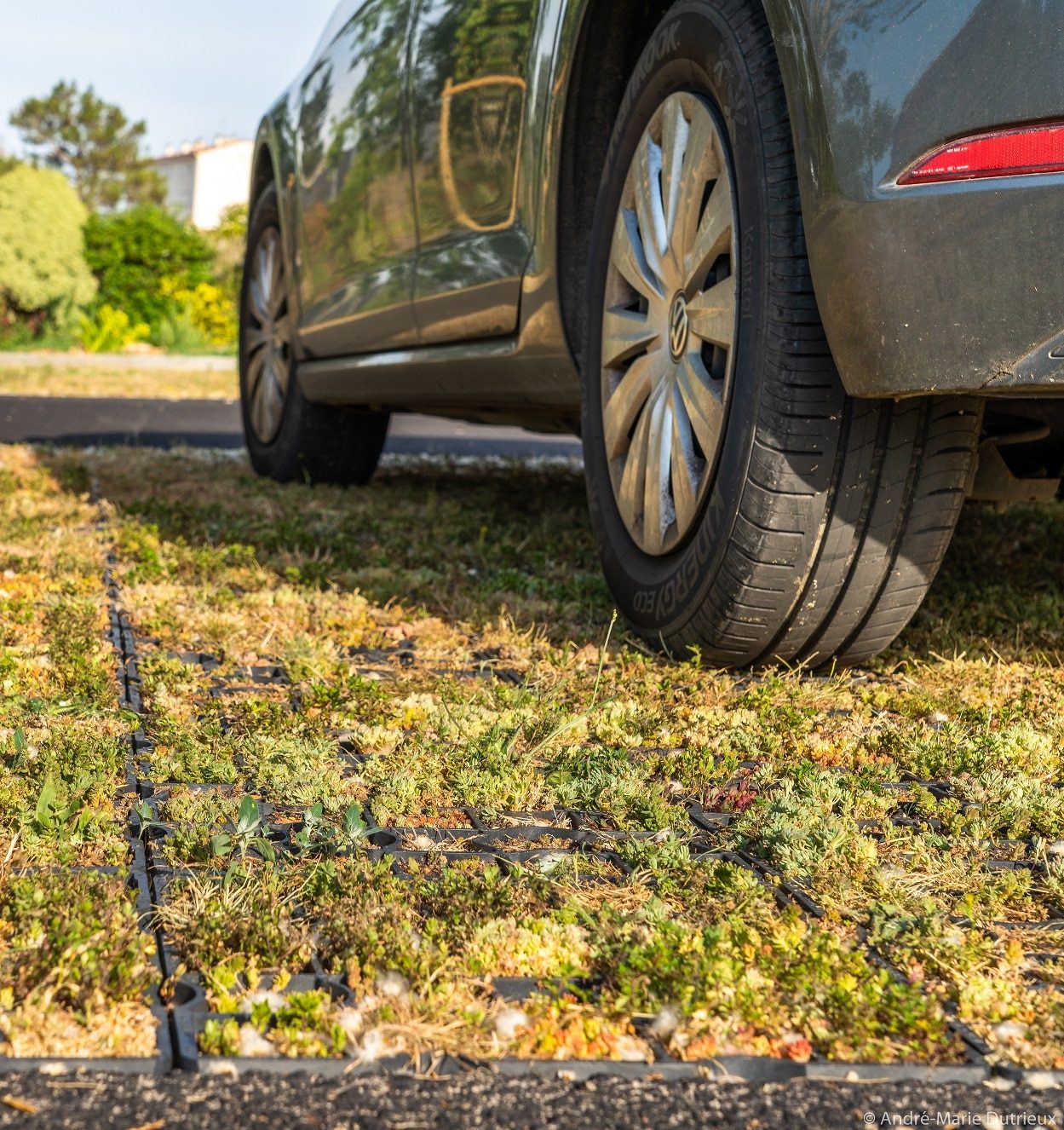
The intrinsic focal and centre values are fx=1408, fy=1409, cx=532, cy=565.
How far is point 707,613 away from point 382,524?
1.88 metres

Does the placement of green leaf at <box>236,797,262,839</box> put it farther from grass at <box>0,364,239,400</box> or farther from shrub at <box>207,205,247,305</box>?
shrub at <box>207,205,247,305</box>

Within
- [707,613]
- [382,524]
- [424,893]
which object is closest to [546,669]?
[707,613]

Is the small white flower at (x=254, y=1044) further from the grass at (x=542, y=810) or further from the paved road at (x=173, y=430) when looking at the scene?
the paved road at (x=173, y=430)

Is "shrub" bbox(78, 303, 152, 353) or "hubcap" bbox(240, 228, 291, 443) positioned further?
"shrub" bbox(78, 303, 152, 353)

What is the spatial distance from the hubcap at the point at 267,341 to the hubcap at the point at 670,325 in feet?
8.26

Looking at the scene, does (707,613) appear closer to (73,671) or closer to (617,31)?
(73,671)

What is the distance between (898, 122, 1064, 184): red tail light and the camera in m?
1.87

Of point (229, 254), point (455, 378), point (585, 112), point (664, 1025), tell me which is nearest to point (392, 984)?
point (664, 1025)

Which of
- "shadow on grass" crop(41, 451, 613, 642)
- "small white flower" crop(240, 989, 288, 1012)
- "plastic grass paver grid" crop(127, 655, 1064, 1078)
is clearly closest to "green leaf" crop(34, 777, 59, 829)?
"plastic grass paver grid" crop(127, 655, 1064, 1078)

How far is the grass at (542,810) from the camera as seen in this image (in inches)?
52.5

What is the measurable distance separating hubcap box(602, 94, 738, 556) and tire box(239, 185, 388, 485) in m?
2.45

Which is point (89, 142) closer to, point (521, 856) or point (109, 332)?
point (109, 332)

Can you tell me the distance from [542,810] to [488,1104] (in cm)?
70

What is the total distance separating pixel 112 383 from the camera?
12.3 meters
